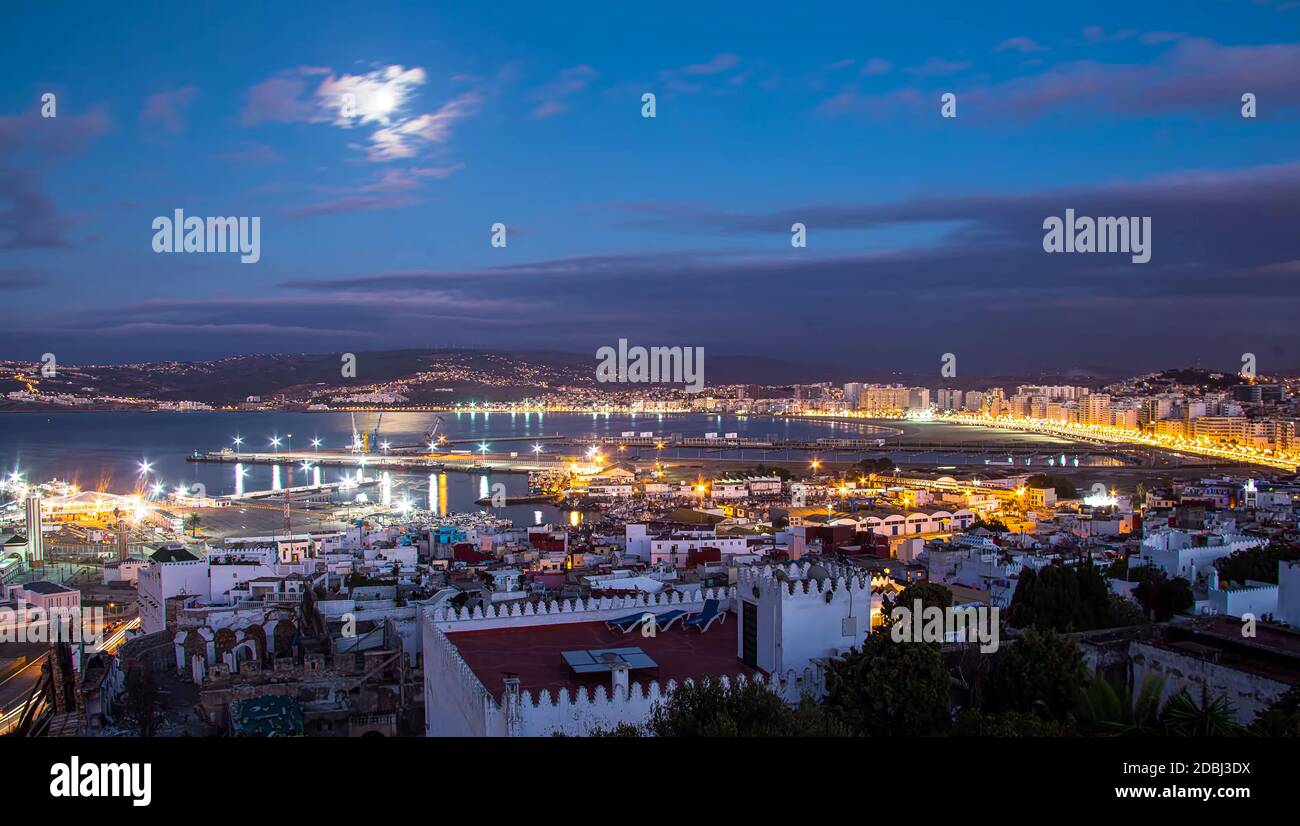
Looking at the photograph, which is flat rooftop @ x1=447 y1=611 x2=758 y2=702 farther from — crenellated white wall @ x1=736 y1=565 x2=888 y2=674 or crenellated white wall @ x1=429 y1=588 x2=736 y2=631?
crenellated white wall @ x1=736 y1=565 x2=888 y2=674

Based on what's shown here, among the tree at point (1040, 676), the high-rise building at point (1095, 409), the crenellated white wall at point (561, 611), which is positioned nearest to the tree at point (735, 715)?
the tree at point (1040, 676)

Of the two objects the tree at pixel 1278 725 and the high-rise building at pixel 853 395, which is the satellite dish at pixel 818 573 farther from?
the high-rise building at pixel 853 395

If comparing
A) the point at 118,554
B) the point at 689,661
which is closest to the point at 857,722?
the point at 689,661

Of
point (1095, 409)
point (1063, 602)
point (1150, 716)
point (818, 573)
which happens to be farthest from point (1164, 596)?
point (1095, 409)

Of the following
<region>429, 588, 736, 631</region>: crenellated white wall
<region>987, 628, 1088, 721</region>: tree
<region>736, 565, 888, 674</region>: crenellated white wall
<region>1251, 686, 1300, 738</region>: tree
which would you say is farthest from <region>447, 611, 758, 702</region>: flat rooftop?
<region>1251, 686, 1300, 738</region>: tree

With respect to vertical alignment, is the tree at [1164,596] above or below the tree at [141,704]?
above

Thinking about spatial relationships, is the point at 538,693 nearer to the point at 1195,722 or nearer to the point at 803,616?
the point at 803,616

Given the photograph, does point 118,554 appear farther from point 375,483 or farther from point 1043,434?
point 1043,434
